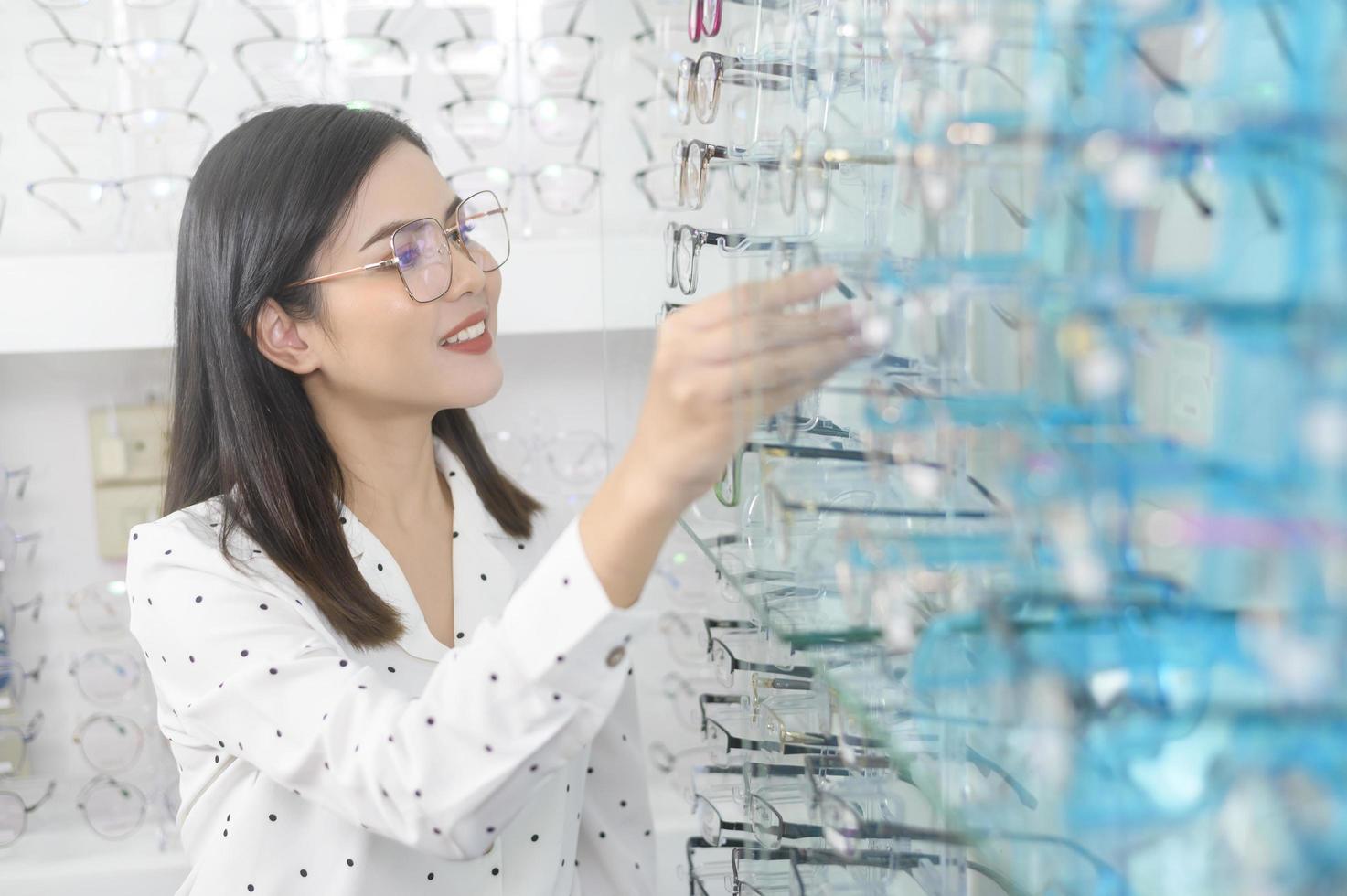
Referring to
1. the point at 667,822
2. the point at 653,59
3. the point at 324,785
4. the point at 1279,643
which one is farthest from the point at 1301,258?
the point at 667,822

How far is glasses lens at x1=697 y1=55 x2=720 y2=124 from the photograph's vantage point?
1.71 ft

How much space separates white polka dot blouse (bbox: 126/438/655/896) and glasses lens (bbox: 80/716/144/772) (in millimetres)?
539

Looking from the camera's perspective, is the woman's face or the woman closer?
the woman

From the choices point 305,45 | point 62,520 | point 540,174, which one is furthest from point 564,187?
point 62,520

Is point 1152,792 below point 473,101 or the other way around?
below

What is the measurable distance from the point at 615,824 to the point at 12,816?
0.73 m

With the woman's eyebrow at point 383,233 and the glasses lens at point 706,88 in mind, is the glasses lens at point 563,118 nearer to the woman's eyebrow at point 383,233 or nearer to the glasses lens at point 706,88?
the woman's eyebrow at point 383,233

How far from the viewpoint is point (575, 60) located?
49.8 inches

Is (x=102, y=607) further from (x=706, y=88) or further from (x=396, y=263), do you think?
(x=706, y=88)

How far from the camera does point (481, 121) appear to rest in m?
1.28

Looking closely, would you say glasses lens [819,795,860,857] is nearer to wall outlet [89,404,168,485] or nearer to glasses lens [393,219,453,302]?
glasses lens [393,219,453,302]

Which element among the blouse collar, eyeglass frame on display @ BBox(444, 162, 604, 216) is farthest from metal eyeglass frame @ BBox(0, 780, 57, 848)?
eyeglass frame on display @ BBox(444, 162, 604, 216)

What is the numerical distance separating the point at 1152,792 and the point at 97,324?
1.11 meters

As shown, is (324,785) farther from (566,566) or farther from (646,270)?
(646,270)
